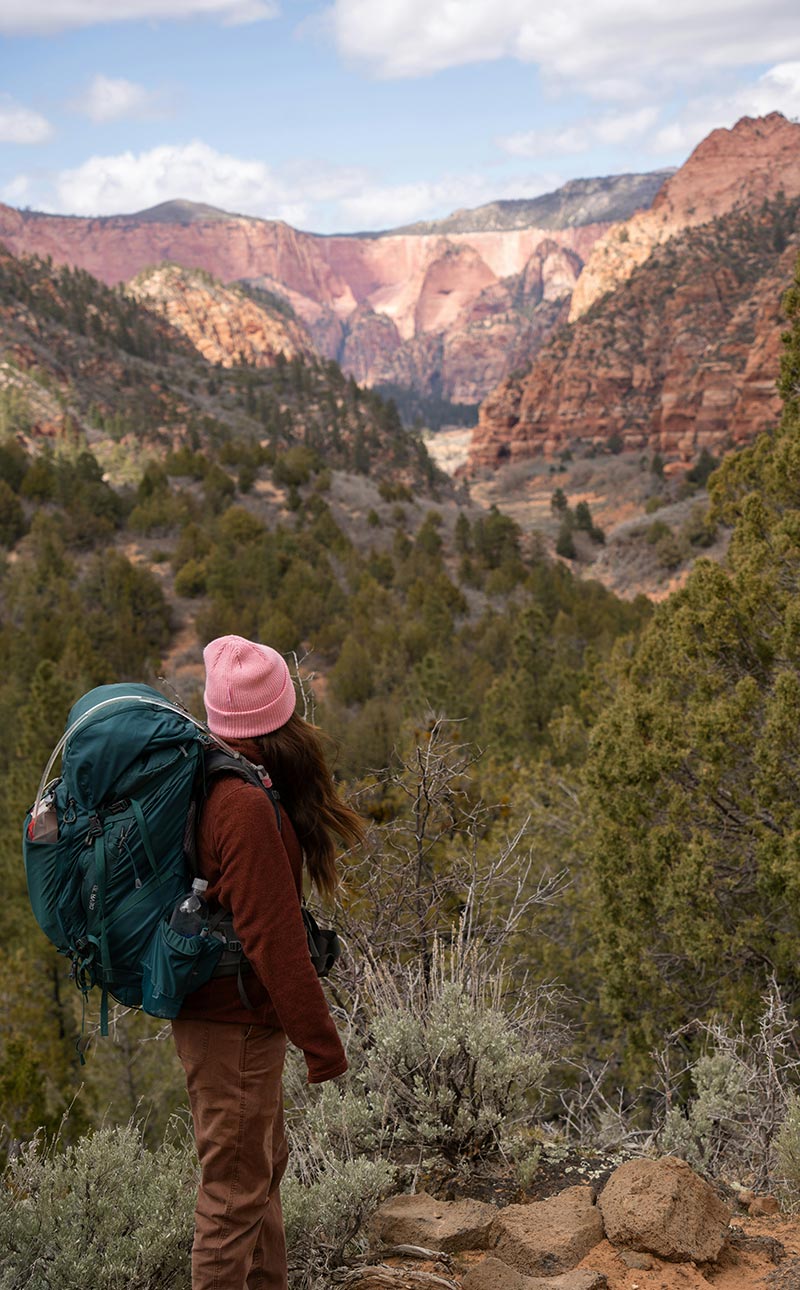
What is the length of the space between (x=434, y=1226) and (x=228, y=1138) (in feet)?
3.09

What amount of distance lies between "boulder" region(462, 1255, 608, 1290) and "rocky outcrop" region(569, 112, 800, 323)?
109 metres

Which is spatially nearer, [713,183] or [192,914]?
[192,914]

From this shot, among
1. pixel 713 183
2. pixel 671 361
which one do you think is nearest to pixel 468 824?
pixel 671 361

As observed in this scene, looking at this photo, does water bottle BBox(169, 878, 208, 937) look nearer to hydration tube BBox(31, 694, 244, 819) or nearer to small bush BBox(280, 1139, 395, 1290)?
hydration tube BBox(31, 694, 244, 819)

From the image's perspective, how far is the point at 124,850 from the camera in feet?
6.93

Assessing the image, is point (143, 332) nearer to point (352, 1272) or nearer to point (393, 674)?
point (393, 674)

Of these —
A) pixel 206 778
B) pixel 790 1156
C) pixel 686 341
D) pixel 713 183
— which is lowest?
pixel 790 1156

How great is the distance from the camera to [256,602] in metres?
28.8

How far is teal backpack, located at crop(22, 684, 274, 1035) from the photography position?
210 cm

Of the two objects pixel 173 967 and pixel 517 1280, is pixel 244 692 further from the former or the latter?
pixel 517 1280

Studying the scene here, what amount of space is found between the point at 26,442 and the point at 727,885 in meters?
46.8

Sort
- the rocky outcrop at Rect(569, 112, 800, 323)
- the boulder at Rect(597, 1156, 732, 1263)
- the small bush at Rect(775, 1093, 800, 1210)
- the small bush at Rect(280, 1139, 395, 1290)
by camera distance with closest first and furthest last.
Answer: the boulder at Rect(597, 1156, 732, 1263)
the small bush at Rect(280, 1139, 395, 1290)
the small bush at Rect(775, 1093, 800, 1210)
the rocky outcrop at Rect(569, 112, 800, 323)

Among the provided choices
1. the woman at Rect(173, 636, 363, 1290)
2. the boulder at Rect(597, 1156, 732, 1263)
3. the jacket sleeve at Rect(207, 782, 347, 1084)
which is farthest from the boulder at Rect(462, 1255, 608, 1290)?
the jacket sleeve at Rect(207, 782, 347, 1084)

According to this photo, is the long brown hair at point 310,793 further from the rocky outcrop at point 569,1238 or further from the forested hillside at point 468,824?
the rocky outcrop at point 569,1238
